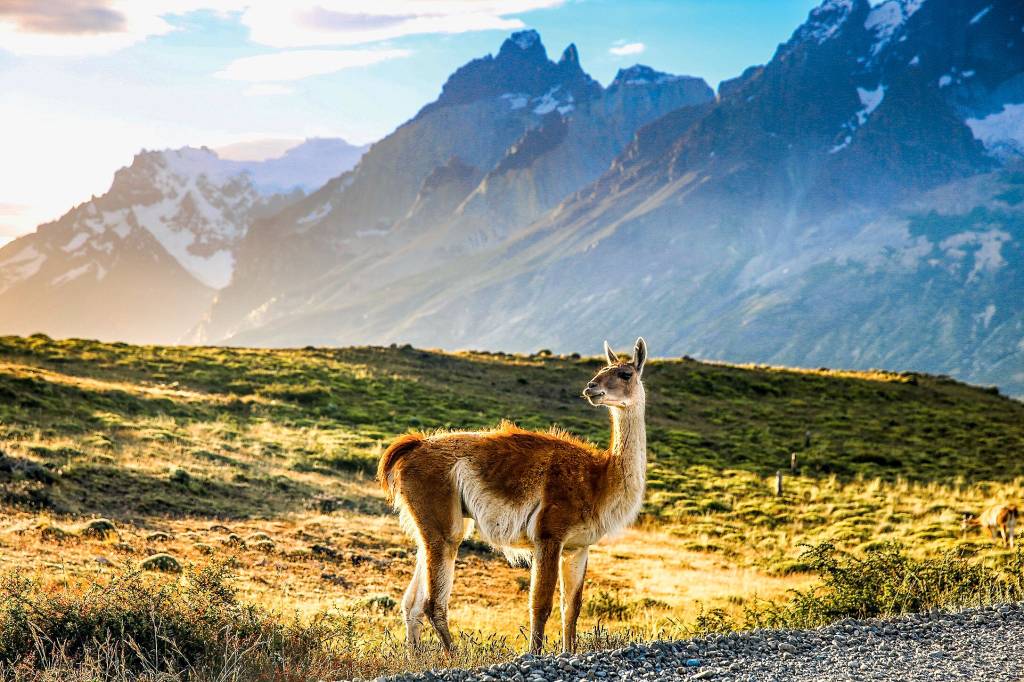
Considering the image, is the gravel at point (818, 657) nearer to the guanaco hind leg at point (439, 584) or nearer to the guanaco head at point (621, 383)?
the guanaco hind leg at point (439, 584)

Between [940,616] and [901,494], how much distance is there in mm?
27060

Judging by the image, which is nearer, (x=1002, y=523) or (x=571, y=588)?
(x=571, y=588)

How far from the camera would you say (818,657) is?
30.4ft

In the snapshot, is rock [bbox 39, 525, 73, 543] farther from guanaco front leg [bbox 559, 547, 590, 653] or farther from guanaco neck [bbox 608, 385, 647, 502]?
guanaco neck [bbox 608, 385, 647, 502]

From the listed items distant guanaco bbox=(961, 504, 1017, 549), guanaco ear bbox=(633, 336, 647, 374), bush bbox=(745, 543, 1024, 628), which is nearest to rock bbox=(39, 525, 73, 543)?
guanaco ear bbox=(633, 336, 647, 374)

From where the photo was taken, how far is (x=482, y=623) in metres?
16.2

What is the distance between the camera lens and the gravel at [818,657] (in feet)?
27.9

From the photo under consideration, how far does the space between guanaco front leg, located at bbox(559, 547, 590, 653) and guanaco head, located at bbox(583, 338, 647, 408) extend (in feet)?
5.66

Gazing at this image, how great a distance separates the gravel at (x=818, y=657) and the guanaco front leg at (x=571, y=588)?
1.28m

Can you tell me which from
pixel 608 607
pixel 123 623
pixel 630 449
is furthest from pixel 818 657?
pixel 608 607

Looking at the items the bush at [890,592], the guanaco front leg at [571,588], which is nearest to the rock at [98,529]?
the guanaco front leg at [571,588]

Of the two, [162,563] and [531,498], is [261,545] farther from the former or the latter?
[531,498]

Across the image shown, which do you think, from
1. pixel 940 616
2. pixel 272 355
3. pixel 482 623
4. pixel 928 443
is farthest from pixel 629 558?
pixel 272 355

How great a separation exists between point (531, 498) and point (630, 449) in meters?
1.28
